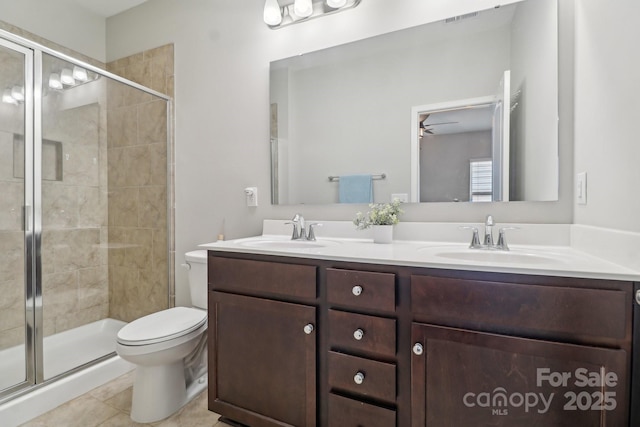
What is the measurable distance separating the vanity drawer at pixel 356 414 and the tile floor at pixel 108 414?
2.15ft

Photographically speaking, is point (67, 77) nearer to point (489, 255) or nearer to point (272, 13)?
point (272, 13)

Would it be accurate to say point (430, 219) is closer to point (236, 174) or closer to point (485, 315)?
point (485, 315)

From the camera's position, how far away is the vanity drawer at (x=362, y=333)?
98 cm

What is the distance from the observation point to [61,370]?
1681mm

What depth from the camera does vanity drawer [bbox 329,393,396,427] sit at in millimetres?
981

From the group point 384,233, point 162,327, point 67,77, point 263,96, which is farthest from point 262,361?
point 67,77

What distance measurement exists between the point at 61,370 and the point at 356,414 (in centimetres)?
169

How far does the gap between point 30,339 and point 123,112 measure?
152 centimetres

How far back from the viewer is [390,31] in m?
1.52

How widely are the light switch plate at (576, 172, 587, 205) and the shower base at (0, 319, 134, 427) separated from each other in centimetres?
253

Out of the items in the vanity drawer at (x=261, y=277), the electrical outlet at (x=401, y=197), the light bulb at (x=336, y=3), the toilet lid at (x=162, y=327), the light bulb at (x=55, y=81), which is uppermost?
the light bulb at (x=336, y=3)

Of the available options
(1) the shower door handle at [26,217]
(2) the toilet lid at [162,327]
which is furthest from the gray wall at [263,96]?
(1) the shower door handle at [26,217]

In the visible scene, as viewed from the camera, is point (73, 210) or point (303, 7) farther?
point (73, 210)

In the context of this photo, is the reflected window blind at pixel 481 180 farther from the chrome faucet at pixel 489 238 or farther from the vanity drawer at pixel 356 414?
the vanity drawer at pixel 356 414
